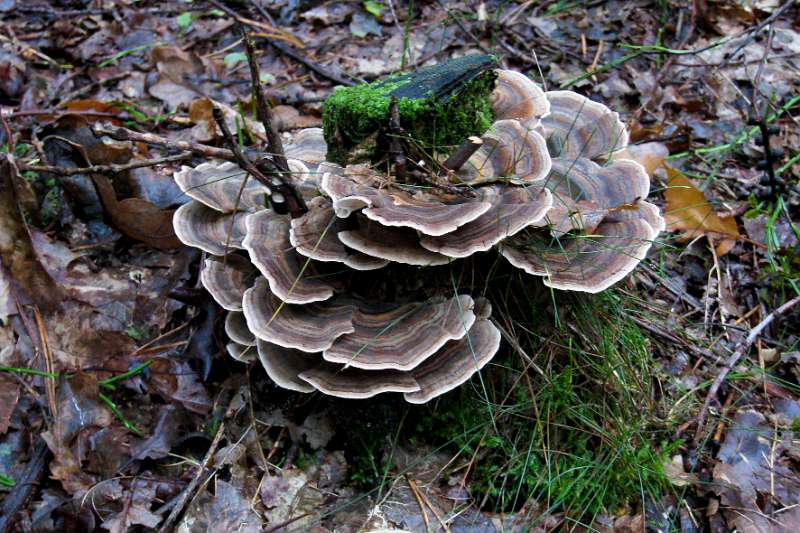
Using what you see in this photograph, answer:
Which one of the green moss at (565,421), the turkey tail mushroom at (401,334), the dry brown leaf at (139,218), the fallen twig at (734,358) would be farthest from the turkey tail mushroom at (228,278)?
the fallen twig at (734,358)

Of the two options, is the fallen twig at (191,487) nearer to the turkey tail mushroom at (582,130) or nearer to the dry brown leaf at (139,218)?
the dry brown leaf at (139,218)

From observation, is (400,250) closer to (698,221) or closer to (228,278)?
(228,278)

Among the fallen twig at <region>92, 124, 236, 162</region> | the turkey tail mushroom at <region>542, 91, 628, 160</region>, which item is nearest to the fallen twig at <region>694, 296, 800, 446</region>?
the turkey tail mushroom at <region>542, 91, 628, 160</region>

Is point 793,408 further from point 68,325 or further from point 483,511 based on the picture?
point 68,325

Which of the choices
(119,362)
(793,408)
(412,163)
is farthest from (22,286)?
(793,408)

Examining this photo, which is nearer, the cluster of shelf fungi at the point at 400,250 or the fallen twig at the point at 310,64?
the cluster of shelf fungi at the point at 400,250
